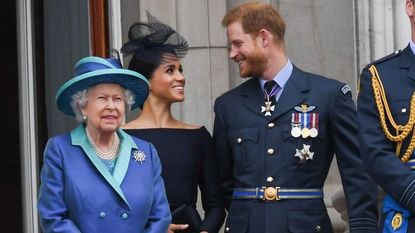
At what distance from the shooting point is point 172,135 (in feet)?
26.7

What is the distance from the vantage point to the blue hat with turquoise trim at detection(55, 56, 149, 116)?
289 inches

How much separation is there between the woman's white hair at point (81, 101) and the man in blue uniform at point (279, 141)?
2.42 feet

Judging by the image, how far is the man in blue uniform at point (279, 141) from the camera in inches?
308

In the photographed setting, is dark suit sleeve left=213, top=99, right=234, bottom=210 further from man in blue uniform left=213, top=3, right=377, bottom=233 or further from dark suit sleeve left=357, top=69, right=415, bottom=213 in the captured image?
dark suit sleeve left=357, top=69, right=415, bottom=213

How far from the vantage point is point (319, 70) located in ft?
31.8

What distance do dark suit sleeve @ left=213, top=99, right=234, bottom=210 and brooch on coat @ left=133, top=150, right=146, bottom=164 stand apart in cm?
78

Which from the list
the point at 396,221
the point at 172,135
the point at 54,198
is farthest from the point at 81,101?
the point at 396,221

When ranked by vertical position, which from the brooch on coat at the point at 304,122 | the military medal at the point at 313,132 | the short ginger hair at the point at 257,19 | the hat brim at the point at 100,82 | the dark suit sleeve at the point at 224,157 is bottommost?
the dark suit sleeve at the point at 224,157

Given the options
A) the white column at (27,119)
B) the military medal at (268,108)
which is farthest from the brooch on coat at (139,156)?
the white column at (27,119)

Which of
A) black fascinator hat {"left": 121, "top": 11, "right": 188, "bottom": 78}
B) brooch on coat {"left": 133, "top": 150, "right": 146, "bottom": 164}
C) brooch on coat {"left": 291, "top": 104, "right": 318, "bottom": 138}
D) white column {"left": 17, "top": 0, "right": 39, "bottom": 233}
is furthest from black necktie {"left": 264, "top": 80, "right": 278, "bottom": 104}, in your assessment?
white column {"left": 17, "top": 0, "right": 39, "bottom": 233}

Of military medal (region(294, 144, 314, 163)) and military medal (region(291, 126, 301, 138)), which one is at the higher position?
military medal (region(291, 126, 301, 138))

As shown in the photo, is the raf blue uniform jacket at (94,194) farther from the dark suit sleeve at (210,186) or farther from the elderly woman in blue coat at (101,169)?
the dark suit sleeve at (210,186)

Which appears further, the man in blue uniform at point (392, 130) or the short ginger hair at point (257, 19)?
the short ginger hair at point (257, 19)

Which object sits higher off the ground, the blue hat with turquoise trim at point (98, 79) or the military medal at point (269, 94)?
the blue hat with turquoise trim at point (98, 79)
